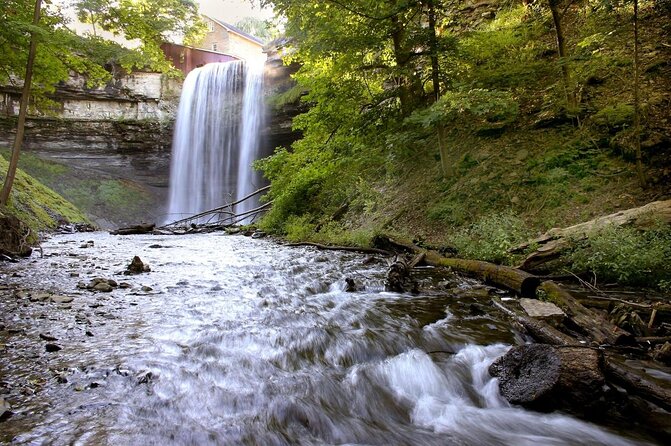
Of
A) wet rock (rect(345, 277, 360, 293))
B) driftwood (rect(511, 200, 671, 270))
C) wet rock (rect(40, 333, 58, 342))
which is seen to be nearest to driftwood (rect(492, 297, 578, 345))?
driftwood (rect(511, 200, 671, 270))

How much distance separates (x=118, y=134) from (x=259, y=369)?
97.2 feet

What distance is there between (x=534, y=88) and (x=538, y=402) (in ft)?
29.6

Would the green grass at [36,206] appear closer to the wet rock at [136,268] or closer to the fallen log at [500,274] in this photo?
the wet rock at [136,268]

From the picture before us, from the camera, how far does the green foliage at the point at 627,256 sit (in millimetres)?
4375

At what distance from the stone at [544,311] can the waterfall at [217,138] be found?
76.4 feet

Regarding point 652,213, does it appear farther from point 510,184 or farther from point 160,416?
point 160,416

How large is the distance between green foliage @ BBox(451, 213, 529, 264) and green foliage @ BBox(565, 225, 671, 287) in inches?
→ 40.4

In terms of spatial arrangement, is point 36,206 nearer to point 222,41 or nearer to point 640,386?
point 640,386

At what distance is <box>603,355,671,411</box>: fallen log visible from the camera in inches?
88.0

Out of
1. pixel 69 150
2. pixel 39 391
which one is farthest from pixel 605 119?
pixel 69 150

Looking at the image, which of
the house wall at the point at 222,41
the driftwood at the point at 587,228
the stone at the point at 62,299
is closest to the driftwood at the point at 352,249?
the driftwood at the point at 587,228

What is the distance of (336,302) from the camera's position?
4.80 m

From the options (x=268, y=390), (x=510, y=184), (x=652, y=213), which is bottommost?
(x=268, y=390)

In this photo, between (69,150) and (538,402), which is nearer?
(538,402)
